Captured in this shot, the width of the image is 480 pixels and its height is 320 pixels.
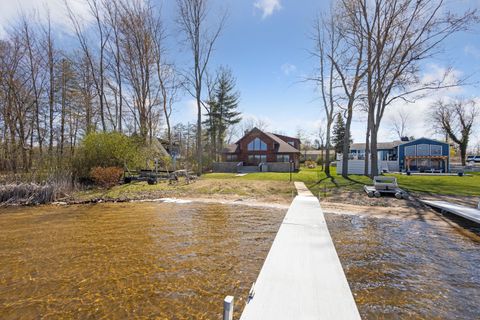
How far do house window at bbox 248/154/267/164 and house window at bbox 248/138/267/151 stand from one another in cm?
78

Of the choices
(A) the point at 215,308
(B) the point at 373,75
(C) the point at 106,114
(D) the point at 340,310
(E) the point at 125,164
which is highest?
(B) the point at 373,75

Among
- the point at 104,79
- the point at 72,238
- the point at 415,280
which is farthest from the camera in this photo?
the point at 104,79

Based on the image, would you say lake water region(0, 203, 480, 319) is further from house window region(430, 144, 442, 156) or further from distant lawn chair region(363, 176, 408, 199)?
house window region(430, 144, 442, 156)

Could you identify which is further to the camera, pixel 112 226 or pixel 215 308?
A: pixel 112 226

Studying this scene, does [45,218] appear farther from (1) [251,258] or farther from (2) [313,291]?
(2) [313,291]

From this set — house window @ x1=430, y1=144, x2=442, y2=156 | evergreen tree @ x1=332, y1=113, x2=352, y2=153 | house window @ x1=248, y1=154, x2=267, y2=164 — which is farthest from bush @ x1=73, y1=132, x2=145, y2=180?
evergreen tree @ x1=332, y1=113, x2=352, y2=153

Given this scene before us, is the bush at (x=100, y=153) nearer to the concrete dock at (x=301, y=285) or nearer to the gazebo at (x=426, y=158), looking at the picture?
the concrete dock at (x=301, y=285)

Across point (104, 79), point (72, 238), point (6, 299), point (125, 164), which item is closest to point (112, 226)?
point (72, 238)

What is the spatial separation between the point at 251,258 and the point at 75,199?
399 inches

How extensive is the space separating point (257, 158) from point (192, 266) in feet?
84.8

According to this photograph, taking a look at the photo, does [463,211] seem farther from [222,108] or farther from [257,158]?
[222,108]

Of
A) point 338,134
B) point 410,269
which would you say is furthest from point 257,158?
point 410,269

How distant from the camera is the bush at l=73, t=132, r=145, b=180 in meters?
14.1

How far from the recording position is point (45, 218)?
26.1 ft
